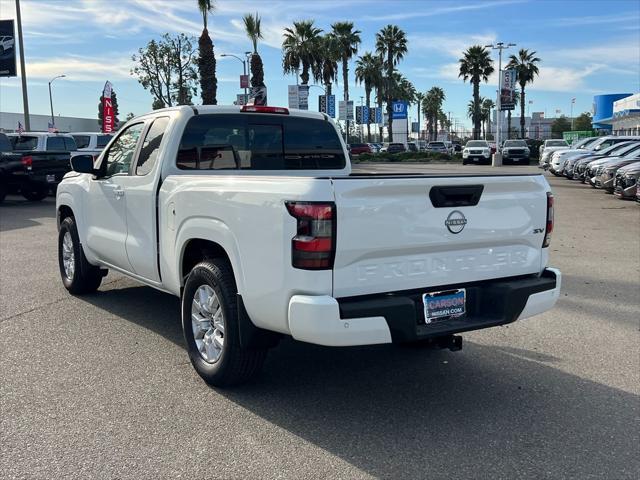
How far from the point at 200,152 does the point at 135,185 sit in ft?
2.05

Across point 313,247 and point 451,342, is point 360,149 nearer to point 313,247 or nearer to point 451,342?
point 451,342

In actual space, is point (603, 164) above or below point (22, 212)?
above

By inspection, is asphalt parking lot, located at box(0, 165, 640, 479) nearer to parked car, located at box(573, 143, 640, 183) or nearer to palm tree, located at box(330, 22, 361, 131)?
parked car, located at box(573, 143, 640, 183)

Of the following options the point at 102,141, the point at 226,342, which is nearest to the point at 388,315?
the point at 226,342

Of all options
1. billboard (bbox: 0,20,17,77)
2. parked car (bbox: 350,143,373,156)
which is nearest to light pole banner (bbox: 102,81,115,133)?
billboard (bbox: 0,20,17,77)

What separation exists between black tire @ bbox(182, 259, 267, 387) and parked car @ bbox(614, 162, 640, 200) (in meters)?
14.5

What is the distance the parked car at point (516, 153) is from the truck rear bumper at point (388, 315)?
40.2 meters

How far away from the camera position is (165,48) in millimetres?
42594

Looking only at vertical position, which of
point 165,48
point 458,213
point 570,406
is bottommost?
point 570,406

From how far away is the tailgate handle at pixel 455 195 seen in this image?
380cm

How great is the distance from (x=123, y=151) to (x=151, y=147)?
71 cm

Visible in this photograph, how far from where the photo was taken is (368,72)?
242ft

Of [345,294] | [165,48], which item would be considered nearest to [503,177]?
[345,294]

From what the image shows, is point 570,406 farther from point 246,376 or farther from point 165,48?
point 165,48
